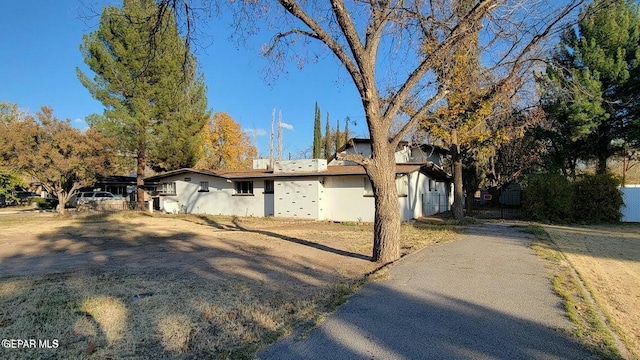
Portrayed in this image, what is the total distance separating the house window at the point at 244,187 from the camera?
25.2 meters

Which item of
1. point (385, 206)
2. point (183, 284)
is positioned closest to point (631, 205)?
point (385, 206)

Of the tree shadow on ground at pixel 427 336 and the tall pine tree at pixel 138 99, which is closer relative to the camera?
the tree shadow on ground at pixel 427 336

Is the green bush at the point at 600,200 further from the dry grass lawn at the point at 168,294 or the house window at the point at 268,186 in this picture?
the house window at the point at 268,186

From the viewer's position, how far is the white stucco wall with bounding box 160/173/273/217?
2478 centimetres

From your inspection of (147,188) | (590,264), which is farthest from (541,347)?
(147,188)

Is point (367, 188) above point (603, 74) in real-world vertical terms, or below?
below

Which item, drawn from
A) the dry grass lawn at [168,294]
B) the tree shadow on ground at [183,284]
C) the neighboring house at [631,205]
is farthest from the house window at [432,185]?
the tree shadow on ground at [183,284]

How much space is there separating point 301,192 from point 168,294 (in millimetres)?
16574

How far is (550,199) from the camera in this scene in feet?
65.6

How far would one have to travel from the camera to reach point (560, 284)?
21.2 ft

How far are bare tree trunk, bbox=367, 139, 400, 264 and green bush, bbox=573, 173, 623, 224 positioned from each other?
16635 millimetres

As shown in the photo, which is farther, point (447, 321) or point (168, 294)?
point (168, 294)

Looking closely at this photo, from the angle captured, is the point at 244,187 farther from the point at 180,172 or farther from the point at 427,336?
the point at 427,336

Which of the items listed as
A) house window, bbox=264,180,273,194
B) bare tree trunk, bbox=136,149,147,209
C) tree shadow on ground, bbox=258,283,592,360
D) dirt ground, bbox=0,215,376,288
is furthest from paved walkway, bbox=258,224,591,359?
bare tree trunk, bbox=136,149,147,209
